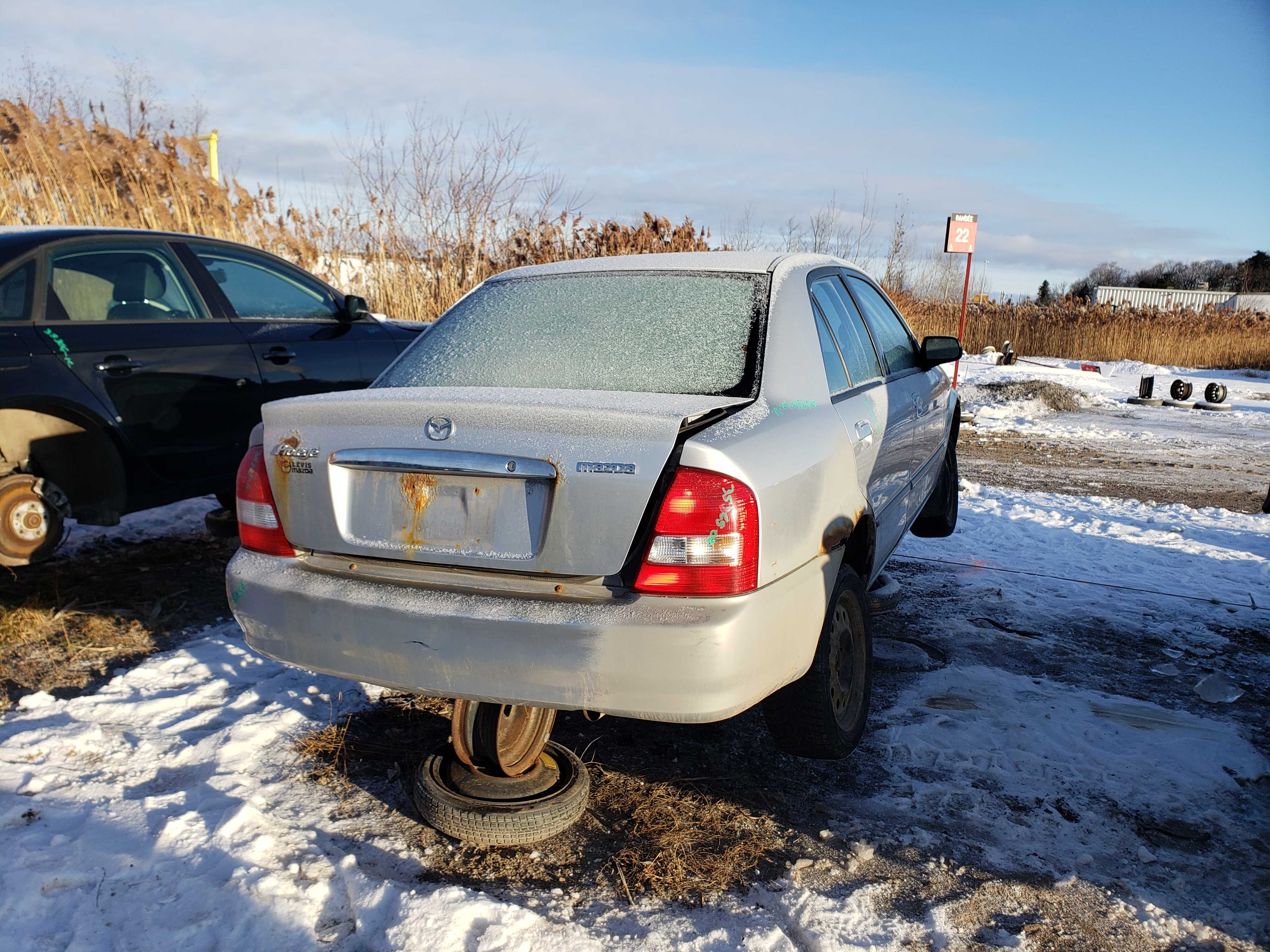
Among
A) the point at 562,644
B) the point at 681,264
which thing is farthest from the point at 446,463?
the point at 681,264

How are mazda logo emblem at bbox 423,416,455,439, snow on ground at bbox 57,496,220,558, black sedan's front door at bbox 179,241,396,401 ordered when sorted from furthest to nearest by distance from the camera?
snow on ground at bbox 57,496,220,558
black sedan's front door at bbox 179,241,396,401
mazda logo emblem at bbox 423,416,455,439

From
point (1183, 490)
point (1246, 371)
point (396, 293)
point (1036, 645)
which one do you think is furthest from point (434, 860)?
point (1246, 371)

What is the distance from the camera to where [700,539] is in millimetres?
2135

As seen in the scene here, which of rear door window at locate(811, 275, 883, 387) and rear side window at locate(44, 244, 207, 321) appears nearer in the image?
rear door window at locate(811, 275, 883, 387)

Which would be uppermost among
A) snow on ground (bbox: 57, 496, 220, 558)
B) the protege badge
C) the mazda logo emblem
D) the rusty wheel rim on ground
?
the mazda logo emblem

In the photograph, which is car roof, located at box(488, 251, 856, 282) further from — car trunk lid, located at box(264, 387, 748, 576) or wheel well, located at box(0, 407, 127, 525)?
wheel well, located at box(0, 407, 127, 525)

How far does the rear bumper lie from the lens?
6.97 ft

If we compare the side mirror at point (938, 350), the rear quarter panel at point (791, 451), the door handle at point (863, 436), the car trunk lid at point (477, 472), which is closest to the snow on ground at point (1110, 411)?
the side mirror at point (938, 350)

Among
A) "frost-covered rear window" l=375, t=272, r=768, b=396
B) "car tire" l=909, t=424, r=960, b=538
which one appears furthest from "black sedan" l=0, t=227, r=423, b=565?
"car tire" l=909, t=424, r=960, b=538

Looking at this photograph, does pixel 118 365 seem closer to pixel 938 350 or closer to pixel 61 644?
pixel 61 644

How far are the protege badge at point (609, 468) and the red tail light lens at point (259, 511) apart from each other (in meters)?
0.95

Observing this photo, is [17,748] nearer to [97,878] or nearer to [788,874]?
[97,878]

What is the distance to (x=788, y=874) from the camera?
2389 millimetres

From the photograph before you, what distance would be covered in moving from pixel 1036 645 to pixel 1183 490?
16.0 ft
